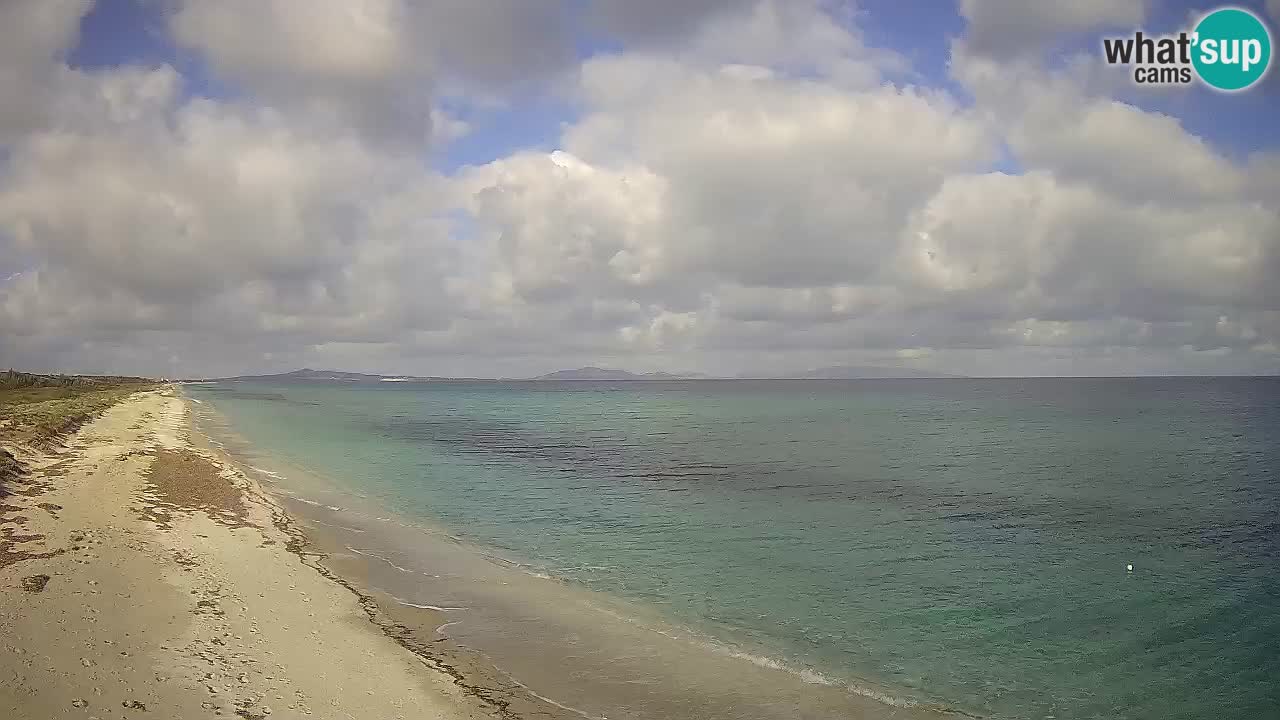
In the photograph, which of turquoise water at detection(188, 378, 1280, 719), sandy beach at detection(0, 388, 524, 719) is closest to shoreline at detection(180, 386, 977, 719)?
turquoise water at detection(188, 378, 1280, 719)

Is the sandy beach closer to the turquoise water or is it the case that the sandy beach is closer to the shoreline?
the shoreline

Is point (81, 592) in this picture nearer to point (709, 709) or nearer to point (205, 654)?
point (205, 654)

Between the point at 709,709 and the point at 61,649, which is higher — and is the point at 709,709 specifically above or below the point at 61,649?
below

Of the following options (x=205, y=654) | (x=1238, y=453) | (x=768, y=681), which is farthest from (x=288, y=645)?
(x=1238, y=453)

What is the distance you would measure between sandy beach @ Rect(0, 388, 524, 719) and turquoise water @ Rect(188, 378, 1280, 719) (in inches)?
296

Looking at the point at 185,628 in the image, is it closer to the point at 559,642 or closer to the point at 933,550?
the point at 559,642

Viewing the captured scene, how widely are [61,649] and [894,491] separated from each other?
124 feet

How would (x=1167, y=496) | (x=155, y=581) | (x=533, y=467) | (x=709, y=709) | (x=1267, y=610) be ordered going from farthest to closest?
1. (x=533, y=467)
2. (x=1167, y=496)
3. (x=1267, y=610)
4. (x=155, y=581)
5. (x=709, y=709)

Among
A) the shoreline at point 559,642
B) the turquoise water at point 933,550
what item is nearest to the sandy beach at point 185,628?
the shoreline at point 559,642

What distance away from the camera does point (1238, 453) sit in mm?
56688

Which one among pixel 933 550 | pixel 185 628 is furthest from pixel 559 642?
pixel 933 550

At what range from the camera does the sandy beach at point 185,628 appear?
11133 mm

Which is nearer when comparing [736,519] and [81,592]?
[81,592]

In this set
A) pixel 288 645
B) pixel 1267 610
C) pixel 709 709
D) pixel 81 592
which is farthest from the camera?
pixel 1267 610
